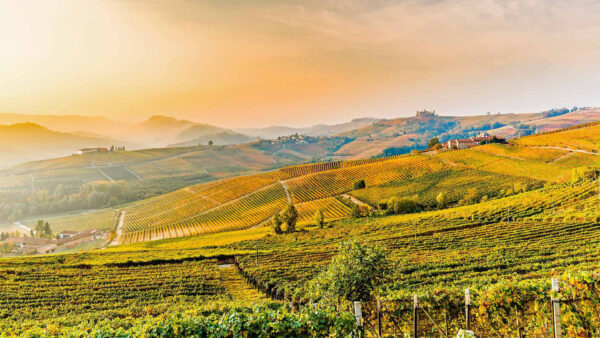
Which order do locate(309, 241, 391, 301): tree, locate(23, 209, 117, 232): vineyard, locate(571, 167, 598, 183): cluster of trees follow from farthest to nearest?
locate(23, 209, 117, 232): vineyard → locate(571, 167, 598, 183): cluster of trees → locate(309, 241, 391, 301): tree

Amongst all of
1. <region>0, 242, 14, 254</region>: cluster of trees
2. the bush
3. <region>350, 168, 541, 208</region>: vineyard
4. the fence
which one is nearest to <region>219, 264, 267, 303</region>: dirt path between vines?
the fence

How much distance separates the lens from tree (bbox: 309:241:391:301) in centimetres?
1620

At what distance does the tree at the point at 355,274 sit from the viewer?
1620 cm

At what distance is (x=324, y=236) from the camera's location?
6334cm

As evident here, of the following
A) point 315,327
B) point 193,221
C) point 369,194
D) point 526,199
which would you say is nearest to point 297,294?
point 315,327

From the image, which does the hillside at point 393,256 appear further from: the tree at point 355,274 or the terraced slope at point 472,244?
the tree at point 355,274

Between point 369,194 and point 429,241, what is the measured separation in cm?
5627

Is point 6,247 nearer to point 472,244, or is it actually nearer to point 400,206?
point 400,206

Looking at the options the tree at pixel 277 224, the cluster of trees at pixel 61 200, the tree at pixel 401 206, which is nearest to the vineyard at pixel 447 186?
the tree at pixel 401 206

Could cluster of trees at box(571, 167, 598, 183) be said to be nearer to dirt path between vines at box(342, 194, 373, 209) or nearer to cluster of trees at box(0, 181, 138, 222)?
dirt path between vines at box(342, 194, 373, 209)

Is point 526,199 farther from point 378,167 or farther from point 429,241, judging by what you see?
point 378,167

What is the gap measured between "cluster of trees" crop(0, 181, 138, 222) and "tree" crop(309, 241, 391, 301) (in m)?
182

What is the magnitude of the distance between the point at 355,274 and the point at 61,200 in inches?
7982

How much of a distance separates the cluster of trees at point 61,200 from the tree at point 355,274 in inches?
7166
